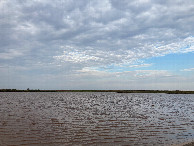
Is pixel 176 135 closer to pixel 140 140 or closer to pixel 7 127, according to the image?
pixel 140 140

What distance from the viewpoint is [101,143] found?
1263cm

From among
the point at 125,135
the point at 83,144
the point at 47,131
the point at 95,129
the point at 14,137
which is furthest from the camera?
the point at 95,129

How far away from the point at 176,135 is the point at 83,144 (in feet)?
28.6

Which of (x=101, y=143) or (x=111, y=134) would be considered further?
(x=111, y=134)

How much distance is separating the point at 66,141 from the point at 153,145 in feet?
21.1

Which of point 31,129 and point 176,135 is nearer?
point 176,135

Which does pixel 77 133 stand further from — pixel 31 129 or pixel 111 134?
pixel 31 129

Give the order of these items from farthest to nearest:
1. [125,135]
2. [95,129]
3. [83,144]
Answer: [95,129] < [125,135] < [83,144]

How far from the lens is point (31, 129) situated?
652 inches

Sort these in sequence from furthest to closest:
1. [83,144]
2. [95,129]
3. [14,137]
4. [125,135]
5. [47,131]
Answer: [95,129]
[47,131]
[125,135]
[14,137]
[83,144]

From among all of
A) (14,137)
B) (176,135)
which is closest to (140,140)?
(176,135)

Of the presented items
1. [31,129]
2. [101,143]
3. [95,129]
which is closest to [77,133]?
[95,129]

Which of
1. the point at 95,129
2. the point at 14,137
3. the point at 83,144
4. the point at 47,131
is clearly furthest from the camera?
the point at 95,129

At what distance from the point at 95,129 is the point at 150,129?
5.66 metres
